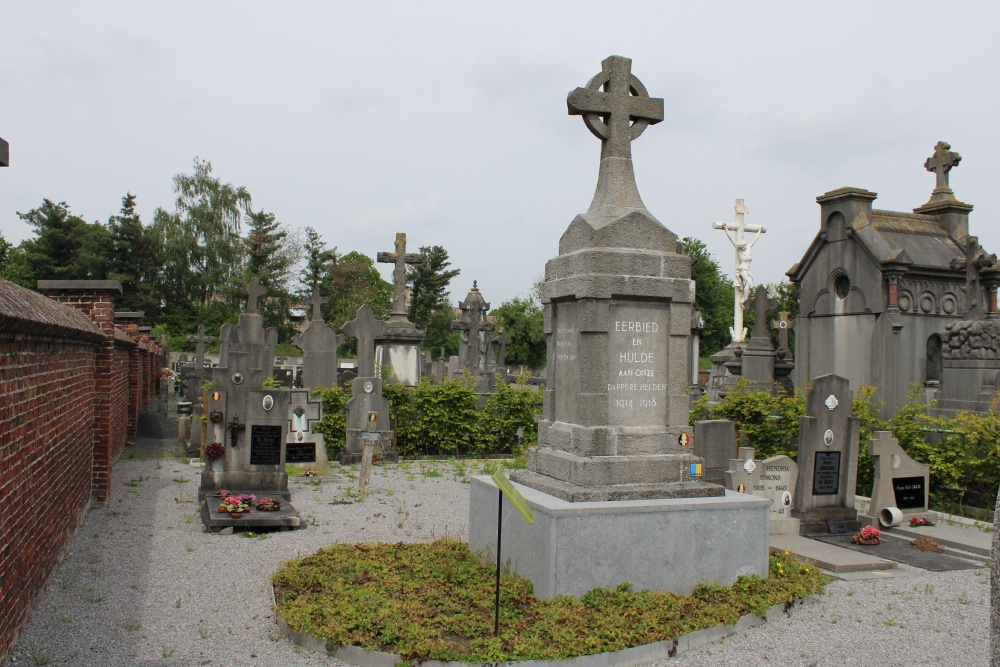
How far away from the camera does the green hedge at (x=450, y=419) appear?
1502cm

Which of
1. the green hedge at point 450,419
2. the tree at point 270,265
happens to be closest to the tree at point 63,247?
the tree at point 270,265

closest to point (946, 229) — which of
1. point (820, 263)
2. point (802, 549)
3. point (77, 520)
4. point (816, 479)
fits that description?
point (820, 263)

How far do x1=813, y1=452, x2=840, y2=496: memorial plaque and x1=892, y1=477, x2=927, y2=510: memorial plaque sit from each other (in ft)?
3.11

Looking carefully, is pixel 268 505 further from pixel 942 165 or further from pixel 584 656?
pixel 942 165

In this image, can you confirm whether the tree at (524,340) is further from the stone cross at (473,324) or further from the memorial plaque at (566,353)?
the memorial plaque at (566,353)

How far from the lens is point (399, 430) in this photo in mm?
15391

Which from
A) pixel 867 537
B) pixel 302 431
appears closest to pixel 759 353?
pixel 867 537

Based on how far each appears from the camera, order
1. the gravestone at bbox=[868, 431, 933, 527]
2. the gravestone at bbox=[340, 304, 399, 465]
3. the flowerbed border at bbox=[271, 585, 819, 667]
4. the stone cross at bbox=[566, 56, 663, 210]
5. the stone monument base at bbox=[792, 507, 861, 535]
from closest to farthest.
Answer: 1. the flowerbed border at bbox=[271, 585, 819, 667]
2. the stone cross at bbox=[566, 56, 663, 210]
3. the stone monument base at bbox=[792, 507, 861, 535]
4. the gravestone at bbox=[868, 431, 933, 527]
5. the gravestone at bbox=[340, 304, 399, 465]

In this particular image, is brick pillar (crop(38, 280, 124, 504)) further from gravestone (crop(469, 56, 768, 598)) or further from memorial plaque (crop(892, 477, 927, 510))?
memorial plaque (crop(892, 477, 927, 510))

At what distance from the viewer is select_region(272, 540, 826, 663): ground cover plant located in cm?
505

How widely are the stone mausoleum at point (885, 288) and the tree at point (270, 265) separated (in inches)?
1666

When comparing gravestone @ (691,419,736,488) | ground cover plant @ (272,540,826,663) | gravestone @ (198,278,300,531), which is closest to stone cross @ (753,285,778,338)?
gravestone @ (691,419,736,488)

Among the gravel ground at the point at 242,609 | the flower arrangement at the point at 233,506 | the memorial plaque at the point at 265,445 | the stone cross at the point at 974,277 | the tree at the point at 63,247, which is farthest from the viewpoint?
the tree at the point at 63,247

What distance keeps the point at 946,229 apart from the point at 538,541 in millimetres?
13414
